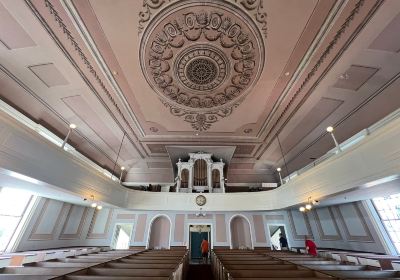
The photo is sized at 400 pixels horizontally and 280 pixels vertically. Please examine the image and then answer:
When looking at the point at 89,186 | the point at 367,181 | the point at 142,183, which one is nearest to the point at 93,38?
the point at 89,186

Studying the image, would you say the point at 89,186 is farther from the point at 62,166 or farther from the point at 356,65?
the point at 356,65

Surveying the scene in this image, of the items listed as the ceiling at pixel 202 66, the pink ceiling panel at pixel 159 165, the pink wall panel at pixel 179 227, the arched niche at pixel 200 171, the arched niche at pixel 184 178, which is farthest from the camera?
the pink ceiling panel at pixel 159 165

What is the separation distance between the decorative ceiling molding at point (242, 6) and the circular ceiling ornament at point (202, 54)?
0.11 m

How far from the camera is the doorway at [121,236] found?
10094 millimetres

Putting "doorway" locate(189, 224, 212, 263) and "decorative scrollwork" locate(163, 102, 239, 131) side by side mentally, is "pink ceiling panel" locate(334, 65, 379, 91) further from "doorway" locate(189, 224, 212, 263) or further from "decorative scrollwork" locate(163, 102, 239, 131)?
"doorway" locate(189, 224, 212, 263)

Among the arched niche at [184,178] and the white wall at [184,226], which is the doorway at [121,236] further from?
the arched niche at [184,178]

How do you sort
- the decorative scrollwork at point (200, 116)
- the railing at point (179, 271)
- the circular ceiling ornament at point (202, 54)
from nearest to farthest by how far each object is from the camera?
the railing at point (179, 271)
the circular ceiling ornament at point (202, 54)
the decorative scrollwork at point (200, 116)

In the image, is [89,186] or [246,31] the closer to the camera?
[246,31]

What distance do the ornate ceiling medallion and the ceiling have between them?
3 centimetres

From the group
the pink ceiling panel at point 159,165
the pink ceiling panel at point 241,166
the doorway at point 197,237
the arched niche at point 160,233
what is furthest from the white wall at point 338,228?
the pink ceiling panel at point 159,165

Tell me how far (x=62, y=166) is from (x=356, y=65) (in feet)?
27.9

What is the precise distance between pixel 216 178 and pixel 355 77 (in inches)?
300

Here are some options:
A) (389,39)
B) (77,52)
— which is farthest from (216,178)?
(389,39)

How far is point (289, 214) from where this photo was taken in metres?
10.3
